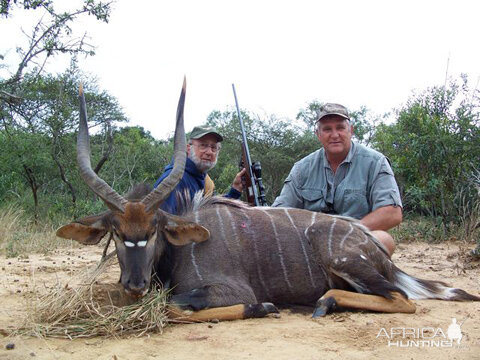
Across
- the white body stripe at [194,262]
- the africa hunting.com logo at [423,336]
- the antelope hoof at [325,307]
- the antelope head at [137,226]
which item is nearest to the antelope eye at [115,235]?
the antelope head at [137,226]

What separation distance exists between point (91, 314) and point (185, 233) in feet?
2.58

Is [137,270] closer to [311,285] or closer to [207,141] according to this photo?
[311,285]

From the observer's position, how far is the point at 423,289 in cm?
376

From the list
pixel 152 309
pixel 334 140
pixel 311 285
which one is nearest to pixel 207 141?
pixel 334 140

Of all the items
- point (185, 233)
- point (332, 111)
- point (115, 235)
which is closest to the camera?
point (115, 235)

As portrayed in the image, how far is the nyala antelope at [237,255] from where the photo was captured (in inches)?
125

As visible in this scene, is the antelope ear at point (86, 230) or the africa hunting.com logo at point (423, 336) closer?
the africa hunting.com logo at point (423, 336)

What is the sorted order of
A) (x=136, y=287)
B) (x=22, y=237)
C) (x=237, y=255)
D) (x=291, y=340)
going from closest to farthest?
(x=291, y=340)
(x=136, y=287)
(x=237, y=255)
(x=22, y=237)

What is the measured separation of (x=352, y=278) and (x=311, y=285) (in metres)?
0.31

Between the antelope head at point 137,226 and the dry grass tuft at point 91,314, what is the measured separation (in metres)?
0.12

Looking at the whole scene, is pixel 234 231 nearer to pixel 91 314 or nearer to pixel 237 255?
pixel 237 255

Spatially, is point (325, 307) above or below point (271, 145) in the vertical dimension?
below

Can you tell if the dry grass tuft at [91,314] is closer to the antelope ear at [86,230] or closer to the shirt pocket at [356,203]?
the antelope ear at [86,230]

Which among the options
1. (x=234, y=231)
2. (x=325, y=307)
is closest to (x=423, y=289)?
(x=325, y=307)
